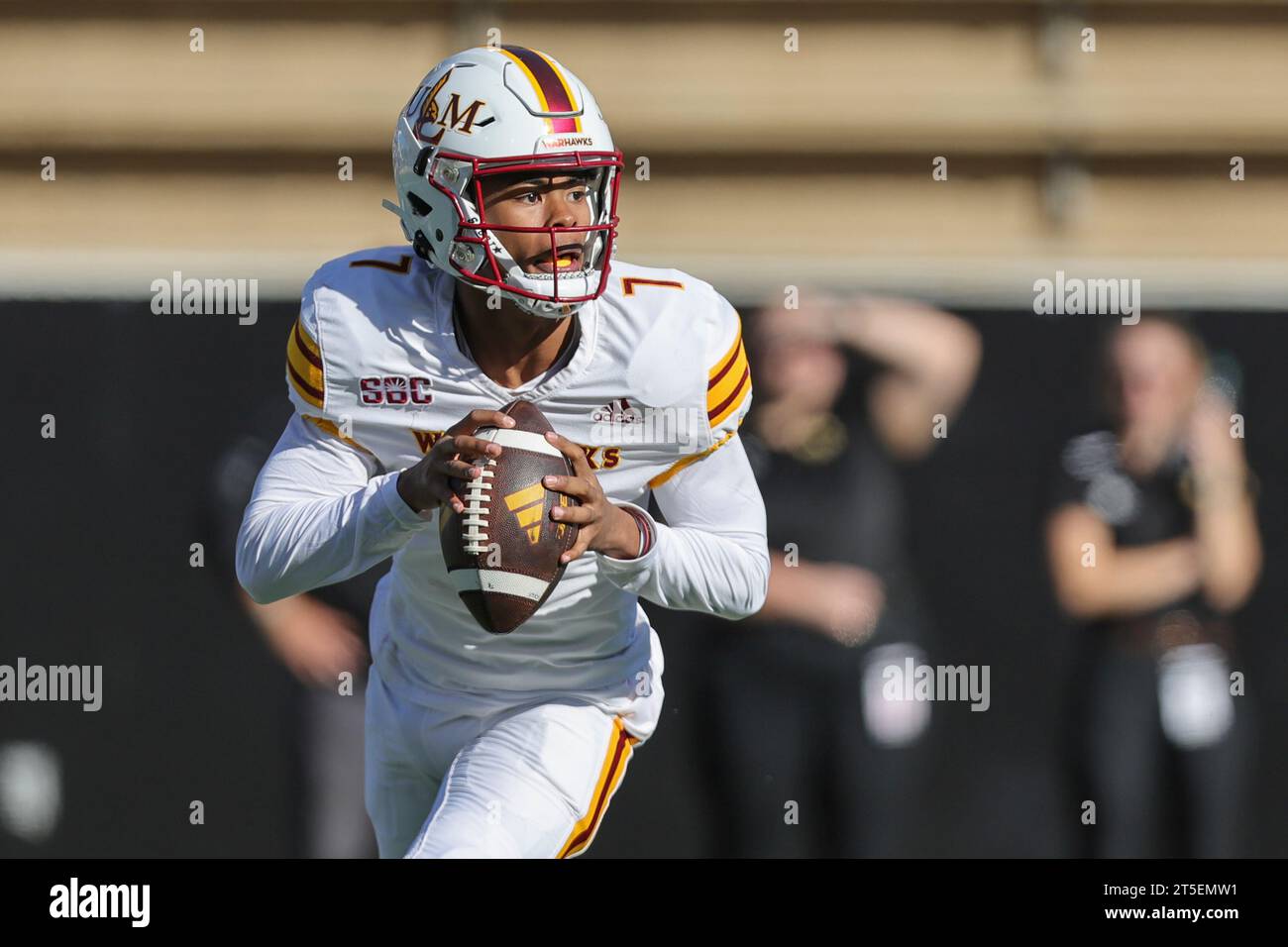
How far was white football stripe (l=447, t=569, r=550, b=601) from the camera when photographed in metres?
2.35

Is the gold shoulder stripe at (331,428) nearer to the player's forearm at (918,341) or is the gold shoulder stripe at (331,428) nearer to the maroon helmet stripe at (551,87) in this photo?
the maroon helmet stripe at (551,87)

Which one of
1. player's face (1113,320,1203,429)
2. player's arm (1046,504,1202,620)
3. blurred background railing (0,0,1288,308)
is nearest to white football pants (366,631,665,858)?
player's arm (1046,504,1202,620)

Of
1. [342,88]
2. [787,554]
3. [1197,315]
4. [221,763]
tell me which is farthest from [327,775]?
[1197,315]

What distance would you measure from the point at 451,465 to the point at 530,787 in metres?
0.49

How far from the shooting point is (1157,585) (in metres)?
3.76

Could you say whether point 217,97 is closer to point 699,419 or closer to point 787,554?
point 787,554

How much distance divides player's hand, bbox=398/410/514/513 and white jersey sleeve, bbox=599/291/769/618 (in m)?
0.32

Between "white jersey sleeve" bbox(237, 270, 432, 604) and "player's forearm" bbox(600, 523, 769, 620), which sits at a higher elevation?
"white jersey sleeve" bbox(237, 270, 432, 604)

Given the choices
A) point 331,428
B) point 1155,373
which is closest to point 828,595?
point 1155,373

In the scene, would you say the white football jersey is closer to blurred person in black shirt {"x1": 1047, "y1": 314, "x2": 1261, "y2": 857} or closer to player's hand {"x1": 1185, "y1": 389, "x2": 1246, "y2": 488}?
blurred person in black shirt {"x1": 1047, "y1": 314, "x2": 1261, "y2": 857}

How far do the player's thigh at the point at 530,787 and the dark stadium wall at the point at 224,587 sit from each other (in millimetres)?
1217

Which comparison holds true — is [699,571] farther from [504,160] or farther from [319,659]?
[319,659]

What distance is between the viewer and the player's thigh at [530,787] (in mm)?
2406
